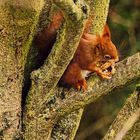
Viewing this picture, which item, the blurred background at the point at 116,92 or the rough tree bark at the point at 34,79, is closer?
the rough tree bark at the point at 34,79

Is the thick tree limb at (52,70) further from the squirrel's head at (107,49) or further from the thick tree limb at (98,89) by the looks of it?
the squirrel's head at (107,49)

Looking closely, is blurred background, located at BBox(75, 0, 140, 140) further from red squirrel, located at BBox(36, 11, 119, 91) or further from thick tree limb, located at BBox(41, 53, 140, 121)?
thick tree limb, located at BBox(41, 53, 140, 121)

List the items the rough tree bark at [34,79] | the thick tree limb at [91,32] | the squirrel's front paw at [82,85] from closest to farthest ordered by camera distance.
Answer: the rough tree bark at [34,79] → the squirrel's front paw at [82,85] → the thick tree limb at [91,32]

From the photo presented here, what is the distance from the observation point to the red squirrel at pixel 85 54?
2.50m

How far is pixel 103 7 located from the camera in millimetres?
2807

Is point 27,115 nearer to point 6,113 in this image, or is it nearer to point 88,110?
point 6,113

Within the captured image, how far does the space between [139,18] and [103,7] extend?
4.12 metres

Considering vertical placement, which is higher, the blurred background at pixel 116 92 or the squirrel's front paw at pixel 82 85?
the squirrel's front paw at pixel 82 85

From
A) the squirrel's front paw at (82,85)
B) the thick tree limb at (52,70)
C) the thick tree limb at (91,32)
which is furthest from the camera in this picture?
the thick tree limb at (91,32)

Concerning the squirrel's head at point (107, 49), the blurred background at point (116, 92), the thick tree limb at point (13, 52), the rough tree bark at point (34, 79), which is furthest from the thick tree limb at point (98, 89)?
the blurred background at point (116, 92)

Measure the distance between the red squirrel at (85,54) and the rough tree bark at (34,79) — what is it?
4 centimetres

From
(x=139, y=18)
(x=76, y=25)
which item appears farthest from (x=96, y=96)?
(x=139, y=18)

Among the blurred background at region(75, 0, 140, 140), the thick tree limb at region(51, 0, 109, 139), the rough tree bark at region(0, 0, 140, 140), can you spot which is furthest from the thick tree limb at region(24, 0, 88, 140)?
the blurred background at region(75, 0, 140, 140)

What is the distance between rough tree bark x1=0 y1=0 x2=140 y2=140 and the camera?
90.2 inches
